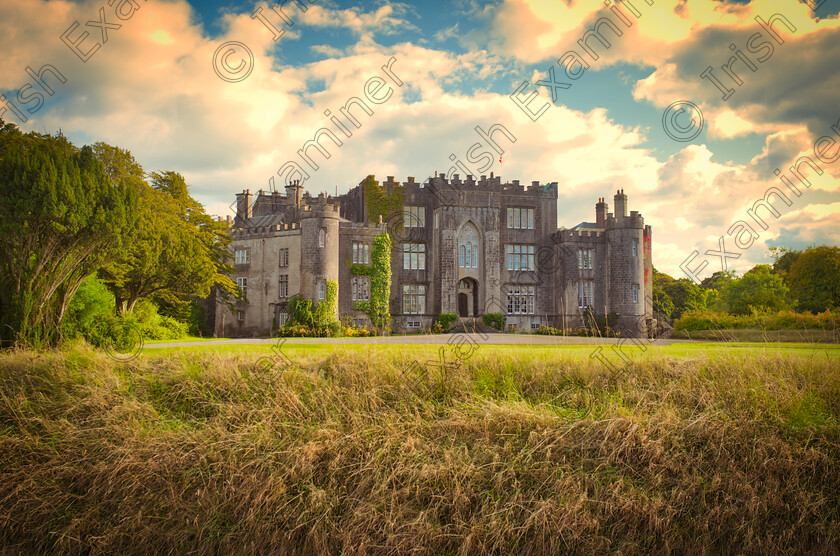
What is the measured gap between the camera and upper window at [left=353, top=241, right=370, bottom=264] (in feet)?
103

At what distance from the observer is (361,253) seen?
31.6 m

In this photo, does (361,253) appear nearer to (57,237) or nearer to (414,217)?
(414,217)

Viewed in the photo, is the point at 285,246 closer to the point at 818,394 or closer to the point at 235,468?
the point at 235,468

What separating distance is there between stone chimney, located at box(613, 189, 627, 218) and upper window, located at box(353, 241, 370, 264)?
659 inches

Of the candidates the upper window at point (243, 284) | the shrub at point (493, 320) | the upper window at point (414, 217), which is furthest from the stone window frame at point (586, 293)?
the upper window at point (243, 284)

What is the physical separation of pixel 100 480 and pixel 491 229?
91.0 ft

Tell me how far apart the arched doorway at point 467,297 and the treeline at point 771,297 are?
12.0m

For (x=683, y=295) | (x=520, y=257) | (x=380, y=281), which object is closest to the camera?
(x=380, y=281)

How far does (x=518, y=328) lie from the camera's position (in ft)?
107

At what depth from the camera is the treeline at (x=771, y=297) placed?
21.9 meters

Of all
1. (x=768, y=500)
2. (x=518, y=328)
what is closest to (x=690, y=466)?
(x=768, y=500)

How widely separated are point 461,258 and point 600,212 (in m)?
12.0

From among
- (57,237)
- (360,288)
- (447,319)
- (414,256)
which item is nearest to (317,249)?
(360,288)

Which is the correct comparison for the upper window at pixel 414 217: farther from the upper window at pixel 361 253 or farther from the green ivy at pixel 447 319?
the green ivy at pixel 447 319
